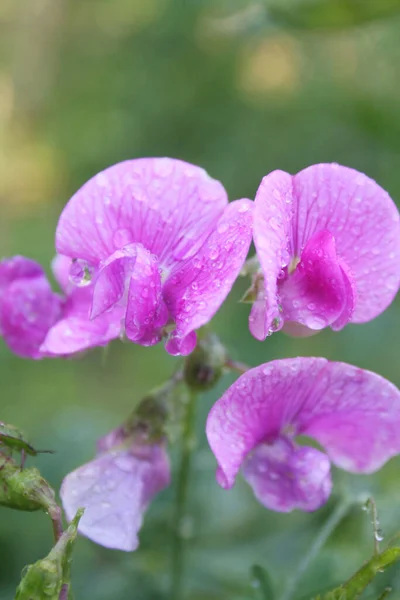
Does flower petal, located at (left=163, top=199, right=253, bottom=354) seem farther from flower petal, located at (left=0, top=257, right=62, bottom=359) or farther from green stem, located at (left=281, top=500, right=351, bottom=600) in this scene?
green stem, located at (left=281, top=500, right=351, bottom=600)

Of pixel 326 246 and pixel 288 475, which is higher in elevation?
pixel 326 246

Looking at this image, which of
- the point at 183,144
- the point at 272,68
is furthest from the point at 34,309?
the point at 272,68

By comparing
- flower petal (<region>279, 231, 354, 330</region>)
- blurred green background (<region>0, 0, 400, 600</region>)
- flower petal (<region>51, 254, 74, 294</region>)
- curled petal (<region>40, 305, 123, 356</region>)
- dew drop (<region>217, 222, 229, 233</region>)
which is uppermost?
dew drop (<region>217, 222, 229, 233</region>)

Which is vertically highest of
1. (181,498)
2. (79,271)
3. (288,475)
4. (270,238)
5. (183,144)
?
(270,238)

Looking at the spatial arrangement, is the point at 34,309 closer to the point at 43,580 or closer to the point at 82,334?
the point at 82,334

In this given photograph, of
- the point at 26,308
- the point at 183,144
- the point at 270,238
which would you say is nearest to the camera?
the point at 270,238

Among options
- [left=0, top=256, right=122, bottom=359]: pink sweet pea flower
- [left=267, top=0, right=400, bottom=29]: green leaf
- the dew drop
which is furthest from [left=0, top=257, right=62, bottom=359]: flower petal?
[left=267, top=0, right=400, bottom=29]: green leaf

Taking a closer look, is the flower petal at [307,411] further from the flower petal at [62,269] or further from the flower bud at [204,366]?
the flower petal at [62,269]

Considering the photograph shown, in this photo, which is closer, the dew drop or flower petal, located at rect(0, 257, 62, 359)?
the dew drop
